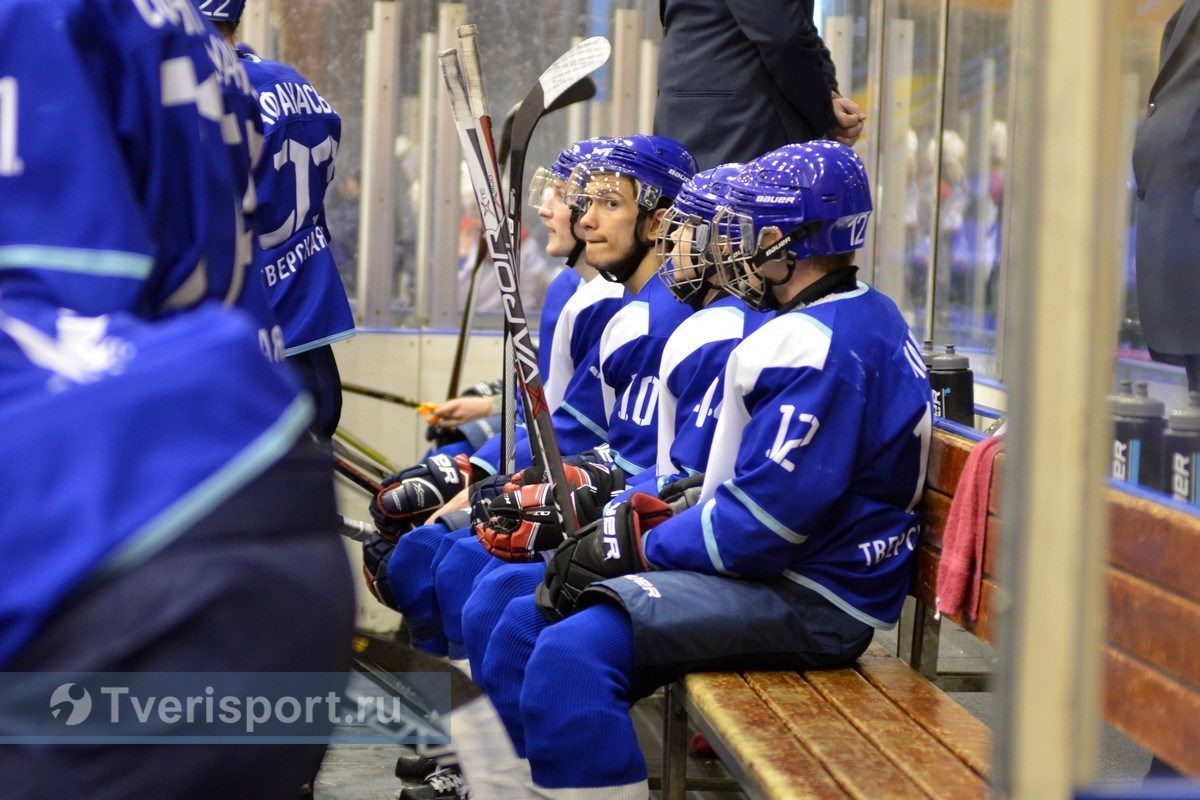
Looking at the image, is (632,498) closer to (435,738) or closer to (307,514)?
(435,738)

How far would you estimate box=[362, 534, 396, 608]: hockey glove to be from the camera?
379cm

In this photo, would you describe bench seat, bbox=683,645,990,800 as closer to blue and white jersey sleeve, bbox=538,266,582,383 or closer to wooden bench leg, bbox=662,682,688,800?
wooden bench leg, bbox=662,682,688,800

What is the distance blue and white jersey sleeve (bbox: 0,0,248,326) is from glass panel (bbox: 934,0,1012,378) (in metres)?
3.17

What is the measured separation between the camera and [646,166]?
3396 mm

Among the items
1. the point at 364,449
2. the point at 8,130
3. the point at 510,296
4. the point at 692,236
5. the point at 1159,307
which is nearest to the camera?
the point at 8,130

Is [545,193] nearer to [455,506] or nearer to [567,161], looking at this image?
[567,161]

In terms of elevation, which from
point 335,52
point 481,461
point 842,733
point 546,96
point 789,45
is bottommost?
point 842,733

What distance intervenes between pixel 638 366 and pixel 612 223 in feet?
1.22

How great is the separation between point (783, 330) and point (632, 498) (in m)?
0.42

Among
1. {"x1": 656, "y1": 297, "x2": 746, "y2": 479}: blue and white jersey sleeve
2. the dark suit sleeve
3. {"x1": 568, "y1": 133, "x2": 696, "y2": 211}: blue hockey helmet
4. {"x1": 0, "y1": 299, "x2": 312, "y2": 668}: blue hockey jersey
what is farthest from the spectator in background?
→ {"x1": 0, "y1": 299, "x2": 312, "y2": 668}: blue hockey jersey

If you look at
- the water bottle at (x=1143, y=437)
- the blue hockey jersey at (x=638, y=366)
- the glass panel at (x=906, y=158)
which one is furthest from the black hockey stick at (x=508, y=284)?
the glass panel at (x=906, y=158)

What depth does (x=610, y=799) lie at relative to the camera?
230cm

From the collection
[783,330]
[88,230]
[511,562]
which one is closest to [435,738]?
[511,562]

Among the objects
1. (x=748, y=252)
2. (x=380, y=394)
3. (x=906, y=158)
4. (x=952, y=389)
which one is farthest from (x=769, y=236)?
(x=380, y=394)
